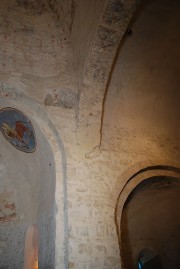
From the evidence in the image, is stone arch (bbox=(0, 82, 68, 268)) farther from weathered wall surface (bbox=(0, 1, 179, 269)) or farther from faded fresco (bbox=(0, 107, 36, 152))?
faded fresco (bbox=(0, 107, 36, 152))

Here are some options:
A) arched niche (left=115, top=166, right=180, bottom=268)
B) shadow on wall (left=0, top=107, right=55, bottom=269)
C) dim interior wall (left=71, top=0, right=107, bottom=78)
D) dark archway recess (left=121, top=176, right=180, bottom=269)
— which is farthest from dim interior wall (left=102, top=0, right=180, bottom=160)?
shadow on wall (left=0, top=107, right=55, bottom=269)

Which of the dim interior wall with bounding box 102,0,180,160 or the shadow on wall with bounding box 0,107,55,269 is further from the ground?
the dim interior wall with bounding box 102,0,180,160

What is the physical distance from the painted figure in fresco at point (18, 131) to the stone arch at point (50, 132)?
0.33 metres

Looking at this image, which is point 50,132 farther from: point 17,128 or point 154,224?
point 154,224

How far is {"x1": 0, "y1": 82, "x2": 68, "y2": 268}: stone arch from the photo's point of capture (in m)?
4.93

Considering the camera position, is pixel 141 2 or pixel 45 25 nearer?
pixel 141 2

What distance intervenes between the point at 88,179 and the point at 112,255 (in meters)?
1.43

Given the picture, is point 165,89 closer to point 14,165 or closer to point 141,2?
point 141,2

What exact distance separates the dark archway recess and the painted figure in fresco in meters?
2.81

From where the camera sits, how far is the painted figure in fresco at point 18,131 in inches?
235

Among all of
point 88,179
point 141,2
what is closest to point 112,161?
point 88,179

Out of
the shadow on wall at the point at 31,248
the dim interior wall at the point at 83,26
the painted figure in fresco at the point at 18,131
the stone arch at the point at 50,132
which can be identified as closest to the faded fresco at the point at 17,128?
the painted figure in fresco at the point at 18,131

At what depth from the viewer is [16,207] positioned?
7500 millimetres

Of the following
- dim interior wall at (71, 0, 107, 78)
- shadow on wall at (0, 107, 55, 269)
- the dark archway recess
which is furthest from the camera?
the dark archway recess
